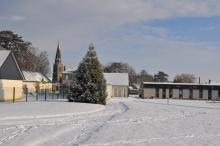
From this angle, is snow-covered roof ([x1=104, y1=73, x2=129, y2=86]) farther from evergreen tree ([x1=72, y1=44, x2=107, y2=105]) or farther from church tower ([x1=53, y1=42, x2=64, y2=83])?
evergreen tree ([x1=72, y1=44, x2=107, y2=105])

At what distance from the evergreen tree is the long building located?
5600 cm

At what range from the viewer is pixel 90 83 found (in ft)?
135

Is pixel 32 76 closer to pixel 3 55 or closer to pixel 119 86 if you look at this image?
pixel 119 86

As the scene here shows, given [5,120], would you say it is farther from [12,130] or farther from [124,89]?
[124,89]

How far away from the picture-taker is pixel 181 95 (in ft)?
325

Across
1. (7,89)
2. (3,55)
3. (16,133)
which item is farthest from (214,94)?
(16,133)

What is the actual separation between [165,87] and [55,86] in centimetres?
2906


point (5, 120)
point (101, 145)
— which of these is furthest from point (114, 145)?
point (5, 120)

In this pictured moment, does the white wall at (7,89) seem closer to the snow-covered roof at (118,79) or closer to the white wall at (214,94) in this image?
the snow-covered roof at (118,79)

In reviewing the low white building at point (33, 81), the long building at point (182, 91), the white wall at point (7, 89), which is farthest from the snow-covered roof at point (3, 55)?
the long building at point (182, 91)

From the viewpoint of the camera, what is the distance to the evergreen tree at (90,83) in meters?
41.2

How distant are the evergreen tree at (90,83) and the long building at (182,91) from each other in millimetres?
56002

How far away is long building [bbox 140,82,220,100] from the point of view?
98.4m

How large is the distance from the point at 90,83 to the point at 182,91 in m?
60.3
